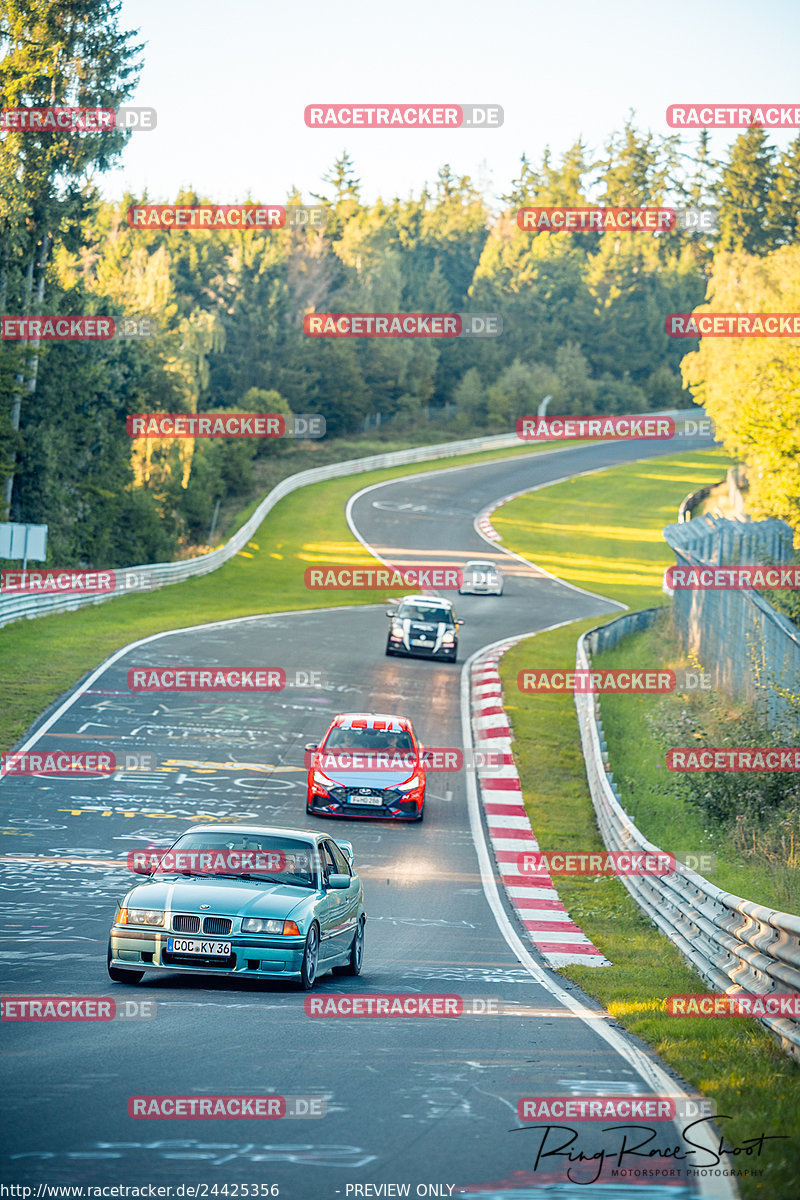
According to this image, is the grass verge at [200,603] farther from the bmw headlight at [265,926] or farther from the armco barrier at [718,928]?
the bmw headlight at [265,926]

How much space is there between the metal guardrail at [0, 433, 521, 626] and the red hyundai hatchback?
1468 centimetres

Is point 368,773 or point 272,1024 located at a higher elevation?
point 272,1024

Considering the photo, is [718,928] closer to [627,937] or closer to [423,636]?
[627,937]

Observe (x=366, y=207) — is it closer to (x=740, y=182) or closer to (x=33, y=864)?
(x=740, y=182)

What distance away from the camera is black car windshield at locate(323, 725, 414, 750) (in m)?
20.8

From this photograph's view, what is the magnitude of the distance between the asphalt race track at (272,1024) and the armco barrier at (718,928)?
1.03 metres

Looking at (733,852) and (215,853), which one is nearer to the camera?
(215,853)

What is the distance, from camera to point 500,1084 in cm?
733

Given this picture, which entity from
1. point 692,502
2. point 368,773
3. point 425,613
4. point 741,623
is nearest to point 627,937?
point 368,773

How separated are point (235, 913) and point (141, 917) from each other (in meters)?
0.72

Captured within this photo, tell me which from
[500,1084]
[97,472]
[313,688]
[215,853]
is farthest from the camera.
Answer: [97,472]

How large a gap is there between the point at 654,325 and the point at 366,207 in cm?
3876

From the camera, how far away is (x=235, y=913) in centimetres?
1001

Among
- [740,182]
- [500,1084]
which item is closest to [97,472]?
[500,1084]
